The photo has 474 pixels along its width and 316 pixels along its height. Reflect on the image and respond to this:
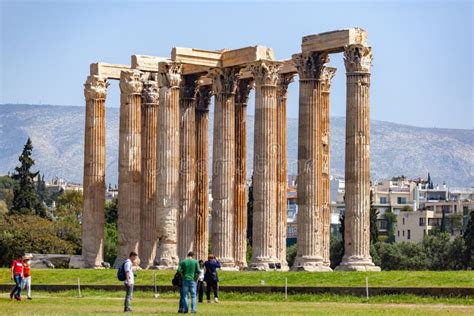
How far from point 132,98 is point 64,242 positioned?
38.9 metres

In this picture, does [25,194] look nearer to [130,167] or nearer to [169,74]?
[130,167]

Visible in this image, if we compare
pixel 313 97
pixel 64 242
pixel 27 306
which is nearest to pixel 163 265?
pixel 313 97

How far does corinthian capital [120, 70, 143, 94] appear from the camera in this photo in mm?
116250

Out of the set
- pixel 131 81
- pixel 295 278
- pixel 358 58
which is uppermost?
pixel 131 81

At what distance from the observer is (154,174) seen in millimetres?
118000

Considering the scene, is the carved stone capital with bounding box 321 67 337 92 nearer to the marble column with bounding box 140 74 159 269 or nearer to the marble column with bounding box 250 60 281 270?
the marble column with bounding box 250 60 281 270

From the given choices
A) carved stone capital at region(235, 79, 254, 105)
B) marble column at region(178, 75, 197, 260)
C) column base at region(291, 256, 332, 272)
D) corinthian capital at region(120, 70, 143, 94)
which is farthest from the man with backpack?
carved stone capital at region(235, 79, 254, 105)

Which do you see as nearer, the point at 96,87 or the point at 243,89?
the point at 243,89

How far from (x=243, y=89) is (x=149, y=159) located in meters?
8.08

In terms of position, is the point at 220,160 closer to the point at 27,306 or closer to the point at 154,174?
the point at 154,174

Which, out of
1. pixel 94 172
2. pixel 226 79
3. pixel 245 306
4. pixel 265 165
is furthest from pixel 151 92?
pixel 245 306

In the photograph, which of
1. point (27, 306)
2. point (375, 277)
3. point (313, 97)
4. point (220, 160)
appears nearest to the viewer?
point (27, 306)

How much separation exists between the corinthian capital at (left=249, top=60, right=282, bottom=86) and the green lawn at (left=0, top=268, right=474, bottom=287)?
45.4ft

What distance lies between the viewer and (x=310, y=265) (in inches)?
4063
